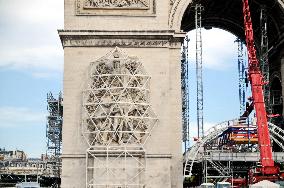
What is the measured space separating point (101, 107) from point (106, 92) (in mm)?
718

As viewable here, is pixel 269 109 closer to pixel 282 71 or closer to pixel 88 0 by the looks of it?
pixel 282 71

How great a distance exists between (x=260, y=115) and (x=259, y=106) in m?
0.76

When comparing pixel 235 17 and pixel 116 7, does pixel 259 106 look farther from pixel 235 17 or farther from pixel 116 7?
pixel 116 7

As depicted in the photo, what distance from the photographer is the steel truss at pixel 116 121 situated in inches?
934

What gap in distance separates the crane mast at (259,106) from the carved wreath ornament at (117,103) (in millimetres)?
6847

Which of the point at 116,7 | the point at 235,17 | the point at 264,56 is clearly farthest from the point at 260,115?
the point at 116,7

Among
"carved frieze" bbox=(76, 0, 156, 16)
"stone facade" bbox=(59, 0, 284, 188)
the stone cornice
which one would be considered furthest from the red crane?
the stone cornice

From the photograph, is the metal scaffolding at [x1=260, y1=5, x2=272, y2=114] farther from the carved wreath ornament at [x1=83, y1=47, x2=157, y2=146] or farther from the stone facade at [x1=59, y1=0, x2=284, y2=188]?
the carved wreath ornament at [x1=83, y1=47, x2=157, y2=146]

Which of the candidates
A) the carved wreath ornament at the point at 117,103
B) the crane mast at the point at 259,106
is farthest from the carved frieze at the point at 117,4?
the crane mast at the point at 259,106

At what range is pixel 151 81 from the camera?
24.9m

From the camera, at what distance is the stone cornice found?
2519 cm

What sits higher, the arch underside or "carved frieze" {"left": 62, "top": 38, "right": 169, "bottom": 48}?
the arch underside

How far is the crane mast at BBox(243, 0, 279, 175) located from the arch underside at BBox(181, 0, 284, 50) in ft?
4.34

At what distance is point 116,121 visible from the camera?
24047 millimetres
